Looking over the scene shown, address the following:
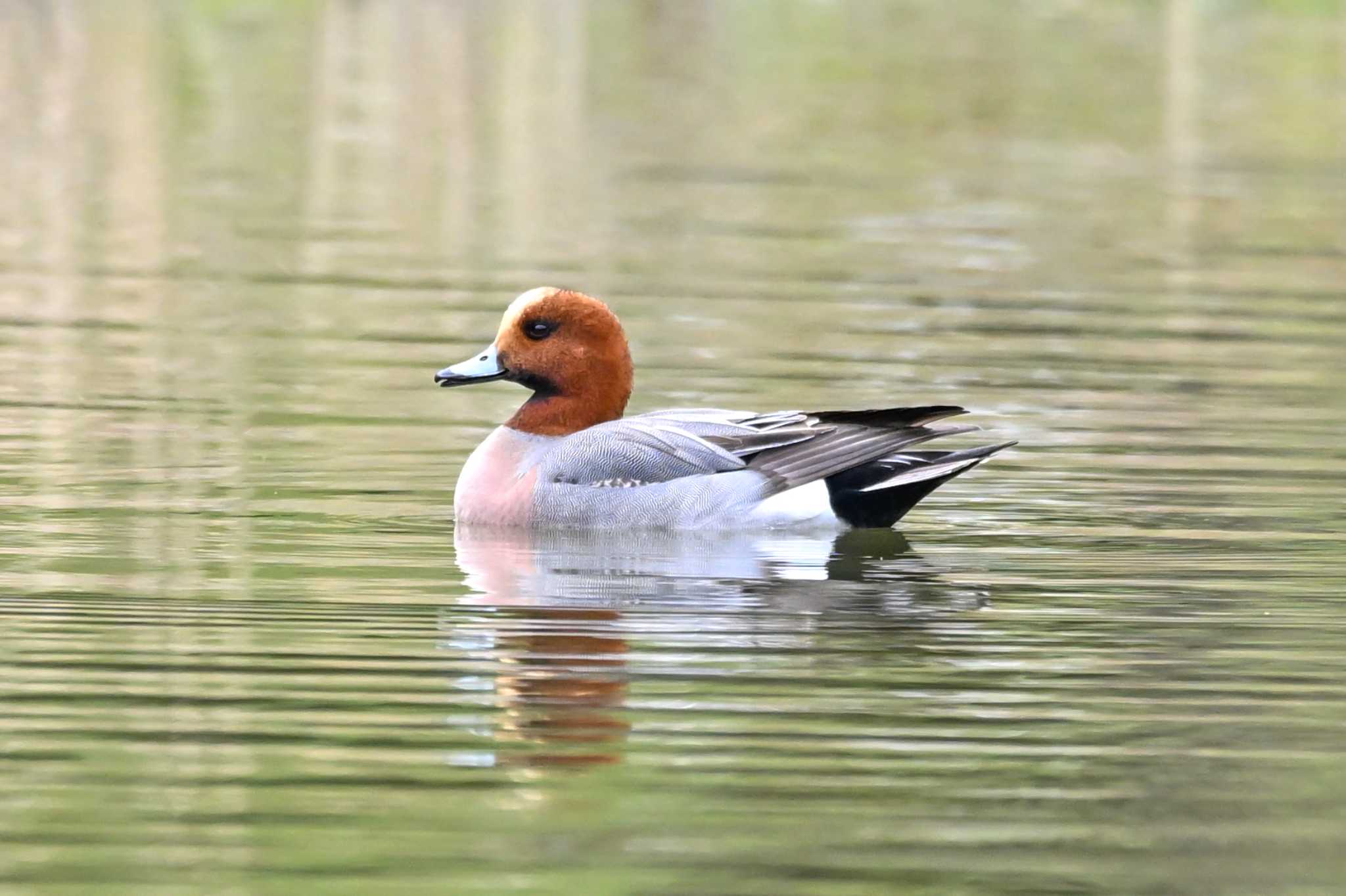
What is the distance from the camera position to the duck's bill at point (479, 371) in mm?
9352

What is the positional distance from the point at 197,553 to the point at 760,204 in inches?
444

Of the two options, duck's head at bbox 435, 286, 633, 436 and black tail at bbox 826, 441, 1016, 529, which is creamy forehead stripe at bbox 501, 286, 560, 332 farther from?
black tail at bbox 826, 441, 1016, 529

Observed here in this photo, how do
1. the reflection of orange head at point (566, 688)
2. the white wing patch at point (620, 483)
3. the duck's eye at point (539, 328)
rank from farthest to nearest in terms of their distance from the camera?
the duck's eye at point (539, 328) → the white wing patch at point (620, 483) → the reflection of orange head at point (566, 688)

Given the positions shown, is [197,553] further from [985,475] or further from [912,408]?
[985,475]

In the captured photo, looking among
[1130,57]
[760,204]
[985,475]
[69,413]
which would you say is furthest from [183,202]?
[1130,57]

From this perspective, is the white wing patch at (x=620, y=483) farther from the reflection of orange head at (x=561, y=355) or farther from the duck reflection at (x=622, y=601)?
the reflection of orange head at (x=561, y=355)

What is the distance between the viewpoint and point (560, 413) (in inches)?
372

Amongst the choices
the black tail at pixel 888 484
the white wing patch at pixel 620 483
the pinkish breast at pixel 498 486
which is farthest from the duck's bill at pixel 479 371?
the black tail at pixel 888 484

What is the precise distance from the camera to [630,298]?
1473 cm

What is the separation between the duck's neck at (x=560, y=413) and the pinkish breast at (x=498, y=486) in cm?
15

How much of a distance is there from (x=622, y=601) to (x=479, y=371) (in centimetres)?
191

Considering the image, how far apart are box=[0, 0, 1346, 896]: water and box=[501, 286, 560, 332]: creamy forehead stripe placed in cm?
74

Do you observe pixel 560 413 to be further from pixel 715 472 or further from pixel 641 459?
pixel 715 472

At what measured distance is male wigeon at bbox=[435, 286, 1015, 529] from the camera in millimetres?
8906
